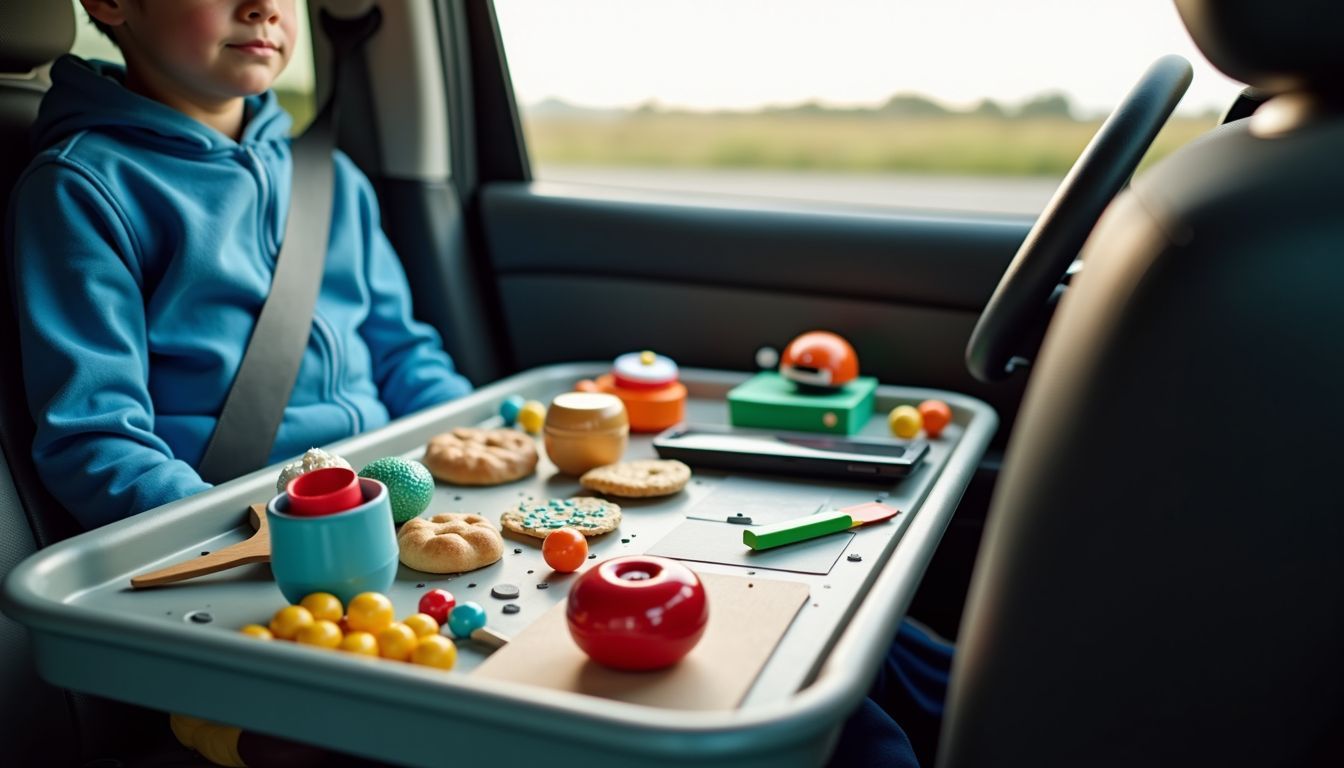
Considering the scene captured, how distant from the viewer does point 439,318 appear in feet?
6.89

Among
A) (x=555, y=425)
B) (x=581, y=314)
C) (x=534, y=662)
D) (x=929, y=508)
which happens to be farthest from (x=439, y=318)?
(x=534, y=662)

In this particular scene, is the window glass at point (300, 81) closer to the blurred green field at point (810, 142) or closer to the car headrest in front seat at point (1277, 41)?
the car headrest in front seat at point (1277, 41)

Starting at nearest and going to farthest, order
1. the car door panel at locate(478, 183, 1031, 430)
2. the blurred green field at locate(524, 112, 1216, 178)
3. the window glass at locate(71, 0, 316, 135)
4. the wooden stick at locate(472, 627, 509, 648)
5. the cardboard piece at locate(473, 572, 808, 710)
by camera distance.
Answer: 1. the cardboard piece at locate(473, 572, 808, 710)
2. the wooden stick at locate(472, 627, 509, 648)
3. the car door panel at locate(478, 183, 1031, 430)
4. the window glass at locate(71, 0, 316, 135)
5. the blurred green field at locate(524, 112, 1216, 178)

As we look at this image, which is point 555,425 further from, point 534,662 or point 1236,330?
point 1236,330

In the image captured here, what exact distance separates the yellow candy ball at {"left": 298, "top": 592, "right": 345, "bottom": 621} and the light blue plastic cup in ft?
0.07

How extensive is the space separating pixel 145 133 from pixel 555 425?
676 millimetres

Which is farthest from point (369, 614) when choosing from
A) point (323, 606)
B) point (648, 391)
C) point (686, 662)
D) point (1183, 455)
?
point (648, 391)

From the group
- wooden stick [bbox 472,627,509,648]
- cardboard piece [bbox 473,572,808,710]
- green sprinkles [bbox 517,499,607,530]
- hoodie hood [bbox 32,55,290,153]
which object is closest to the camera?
cardboard piece [bbox 473,572,808,710]

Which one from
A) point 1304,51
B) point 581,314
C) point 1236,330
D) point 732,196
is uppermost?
point 1304,51

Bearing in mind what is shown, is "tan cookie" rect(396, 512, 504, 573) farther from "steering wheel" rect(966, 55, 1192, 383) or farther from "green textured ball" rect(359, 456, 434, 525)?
"steering wheel" rect(966, 55, 1192, 383)

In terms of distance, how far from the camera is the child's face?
4.73 ft

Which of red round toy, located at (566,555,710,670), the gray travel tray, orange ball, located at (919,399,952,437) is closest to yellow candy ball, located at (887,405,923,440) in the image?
orange ball, located at (919,399,952,437)

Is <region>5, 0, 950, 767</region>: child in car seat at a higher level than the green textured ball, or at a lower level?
higher

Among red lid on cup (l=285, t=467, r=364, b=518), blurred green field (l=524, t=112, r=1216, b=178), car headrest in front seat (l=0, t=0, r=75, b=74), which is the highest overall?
car headrest in front seat (l=0, t=0, r=75, b=74)
